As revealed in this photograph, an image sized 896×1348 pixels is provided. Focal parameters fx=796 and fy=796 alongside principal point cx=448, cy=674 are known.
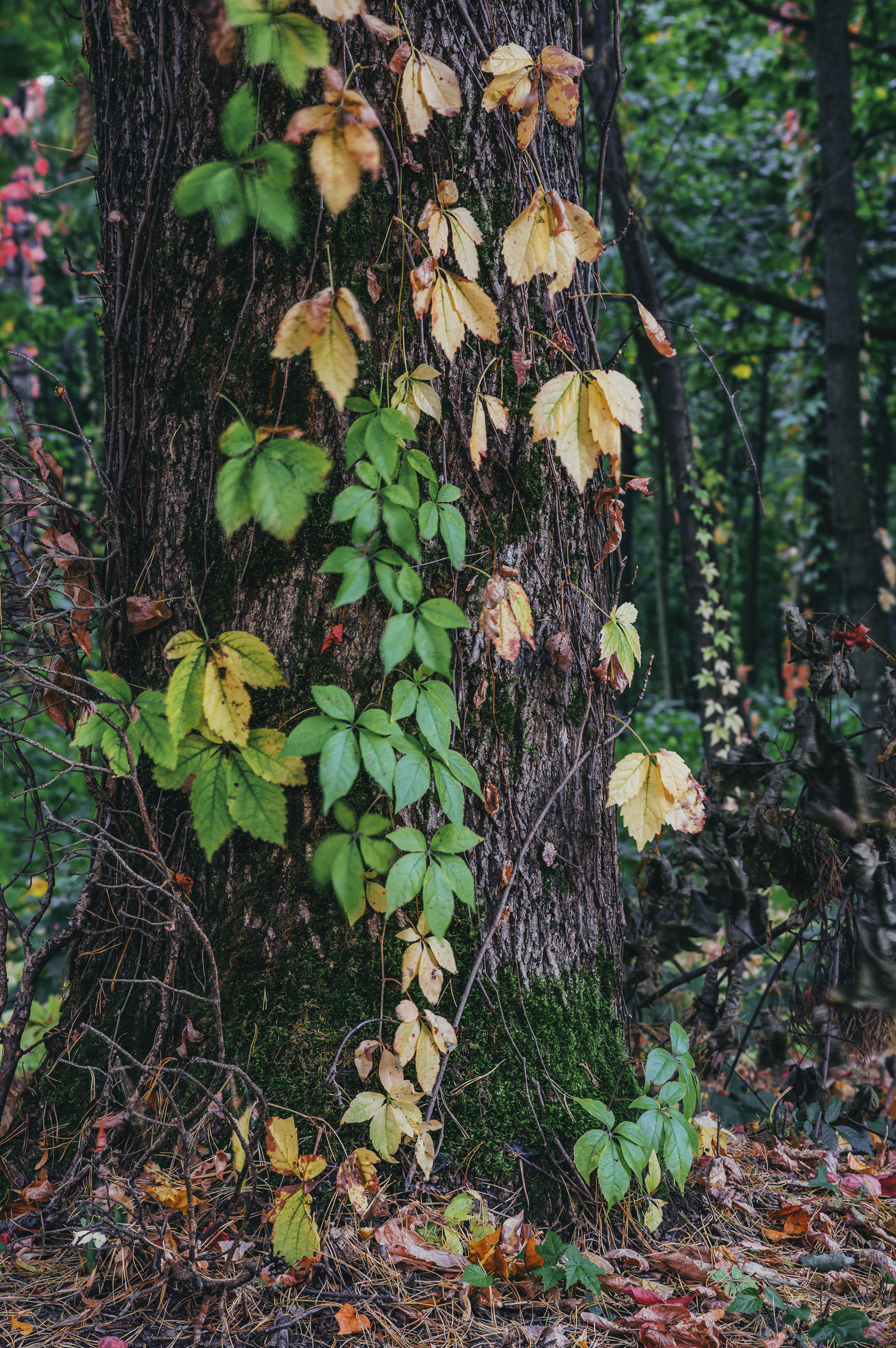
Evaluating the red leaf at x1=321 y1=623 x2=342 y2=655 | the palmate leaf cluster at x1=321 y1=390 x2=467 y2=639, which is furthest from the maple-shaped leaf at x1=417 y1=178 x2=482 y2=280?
the red leaf at x1=321 y1=623 x2=342 y2=655

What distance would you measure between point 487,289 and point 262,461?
Answer: 663 mm

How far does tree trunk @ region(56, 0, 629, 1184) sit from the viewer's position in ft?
4.97

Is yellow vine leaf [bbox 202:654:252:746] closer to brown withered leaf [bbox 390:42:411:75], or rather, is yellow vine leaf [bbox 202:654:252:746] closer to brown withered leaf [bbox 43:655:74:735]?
brown withered leaf [bbox 43:655:74:735]

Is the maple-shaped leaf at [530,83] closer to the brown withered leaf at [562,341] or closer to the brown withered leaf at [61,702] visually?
the brown withered leaf at [562,341]

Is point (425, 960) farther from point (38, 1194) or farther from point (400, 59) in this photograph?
point (400, 59)

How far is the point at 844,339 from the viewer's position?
466cm

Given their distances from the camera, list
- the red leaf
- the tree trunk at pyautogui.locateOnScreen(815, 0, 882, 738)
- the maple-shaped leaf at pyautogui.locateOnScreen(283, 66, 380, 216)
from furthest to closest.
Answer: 1. the tree trunk at pyautogui.locateOnScreen(815, 0, 882, 738)
2. the red leaf
3. the maple-shaped leaf at pyautogui.locateOnScreen(283, 66, 380, 216)

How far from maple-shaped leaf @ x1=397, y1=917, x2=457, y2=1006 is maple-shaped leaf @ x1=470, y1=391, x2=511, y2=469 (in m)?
0.89

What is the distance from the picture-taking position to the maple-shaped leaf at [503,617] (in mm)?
1497

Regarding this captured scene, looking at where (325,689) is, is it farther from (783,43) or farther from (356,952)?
(783,43)

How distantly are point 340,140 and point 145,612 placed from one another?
0.91m

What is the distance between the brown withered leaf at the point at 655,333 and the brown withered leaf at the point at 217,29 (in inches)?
32.8

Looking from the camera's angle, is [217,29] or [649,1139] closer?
[217,29]

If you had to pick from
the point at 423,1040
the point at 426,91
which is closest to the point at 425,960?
the point at 423,1040
